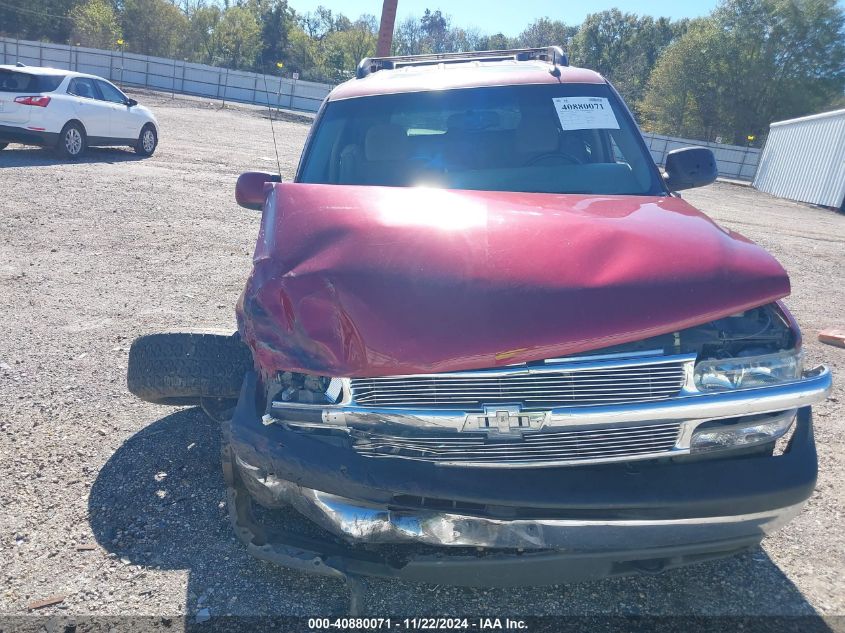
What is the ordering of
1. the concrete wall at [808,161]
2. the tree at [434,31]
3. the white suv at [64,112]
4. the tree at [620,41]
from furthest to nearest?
1. the tree at [434,31]
2. the tree at [620,41]
3. the concrete wall at [808,161]
4. the white suv at [64,112]

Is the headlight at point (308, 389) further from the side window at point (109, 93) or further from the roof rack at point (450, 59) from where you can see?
the side window at point (109, 93)

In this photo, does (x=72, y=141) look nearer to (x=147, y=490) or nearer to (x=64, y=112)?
(x=64, y=112)

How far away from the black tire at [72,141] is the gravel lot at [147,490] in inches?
221

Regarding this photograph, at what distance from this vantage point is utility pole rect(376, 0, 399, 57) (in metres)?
22.5

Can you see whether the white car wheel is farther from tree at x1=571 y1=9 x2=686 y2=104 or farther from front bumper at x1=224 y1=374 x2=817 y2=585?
tree at x1=571 y1=9 x2=686 y2=104

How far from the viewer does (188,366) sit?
327 centimetres

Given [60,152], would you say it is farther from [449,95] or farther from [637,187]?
[637,187]

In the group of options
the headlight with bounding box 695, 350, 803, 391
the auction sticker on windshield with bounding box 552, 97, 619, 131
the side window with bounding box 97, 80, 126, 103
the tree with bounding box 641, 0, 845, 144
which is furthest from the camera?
the tree with bounding box 641, 0, 845, 144

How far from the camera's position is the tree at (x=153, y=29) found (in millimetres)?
55562

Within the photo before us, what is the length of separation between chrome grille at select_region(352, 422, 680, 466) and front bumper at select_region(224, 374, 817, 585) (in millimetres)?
46

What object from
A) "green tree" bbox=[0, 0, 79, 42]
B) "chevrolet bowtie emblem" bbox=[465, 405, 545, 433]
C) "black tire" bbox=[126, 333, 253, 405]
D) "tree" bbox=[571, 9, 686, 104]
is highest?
"tree" bbox=[571, 9, 686, 104]

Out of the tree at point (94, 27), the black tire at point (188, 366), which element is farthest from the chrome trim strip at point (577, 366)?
the tree at point (94, 27)

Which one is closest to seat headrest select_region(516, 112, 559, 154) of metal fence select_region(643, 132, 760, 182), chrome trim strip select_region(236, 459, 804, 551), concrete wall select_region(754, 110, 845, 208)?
chrome trim strip select_region(236, 459, 804, 551)

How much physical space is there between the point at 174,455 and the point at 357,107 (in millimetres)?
2213
